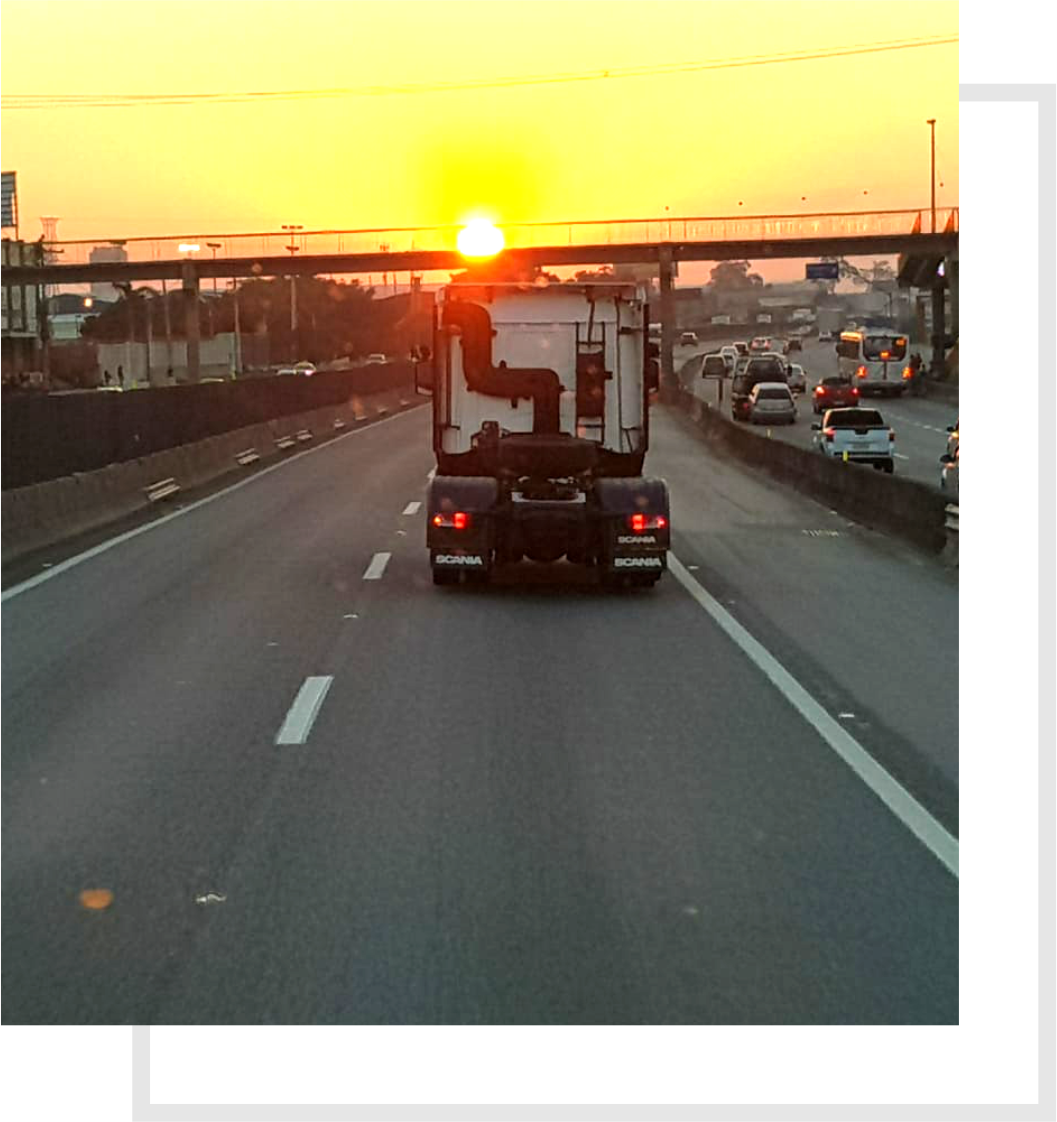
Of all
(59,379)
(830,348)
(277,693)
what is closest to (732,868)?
(277,693)

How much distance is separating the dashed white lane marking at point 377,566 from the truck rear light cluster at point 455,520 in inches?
72.3

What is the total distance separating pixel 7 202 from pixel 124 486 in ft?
269

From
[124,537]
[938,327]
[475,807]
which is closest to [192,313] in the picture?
[938,327]

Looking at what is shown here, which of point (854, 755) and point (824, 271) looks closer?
point (854, 755)

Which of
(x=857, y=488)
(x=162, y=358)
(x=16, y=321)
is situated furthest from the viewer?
(x=162, y=358)

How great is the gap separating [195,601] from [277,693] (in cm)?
565

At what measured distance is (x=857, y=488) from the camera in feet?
92.2

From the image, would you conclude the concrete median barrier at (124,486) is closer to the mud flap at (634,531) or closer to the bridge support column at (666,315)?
the mud flap at (634,531)

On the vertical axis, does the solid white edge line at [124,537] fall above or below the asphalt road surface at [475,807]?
below

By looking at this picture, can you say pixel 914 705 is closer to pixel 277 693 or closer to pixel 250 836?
pixel 277 693

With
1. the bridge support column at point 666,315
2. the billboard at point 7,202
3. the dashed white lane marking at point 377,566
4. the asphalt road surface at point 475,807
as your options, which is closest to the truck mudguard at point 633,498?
the asphalt road surface at point 475,807

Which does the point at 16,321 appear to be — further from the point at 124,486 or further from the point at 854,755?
the point at 854,755

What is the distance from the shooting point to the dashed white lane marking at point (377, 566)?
20062 millimetres

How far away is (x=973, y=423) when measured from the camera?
15281 mm
